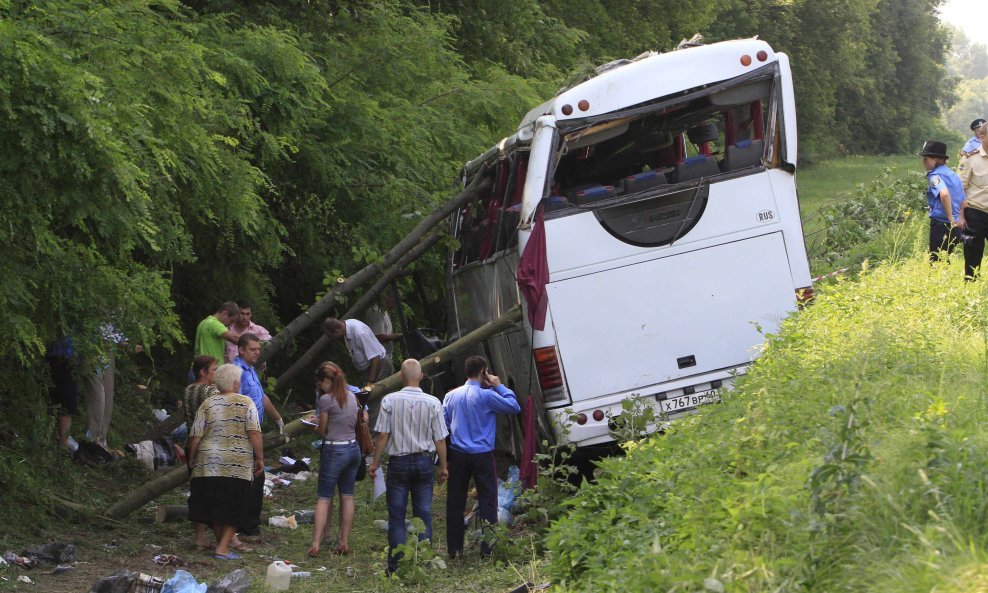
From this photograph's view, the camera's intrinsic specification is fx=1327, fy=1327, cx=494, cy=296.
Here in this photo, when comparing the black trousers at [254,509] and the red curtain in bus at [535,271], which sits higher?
the red curtain in bus at [535,271]

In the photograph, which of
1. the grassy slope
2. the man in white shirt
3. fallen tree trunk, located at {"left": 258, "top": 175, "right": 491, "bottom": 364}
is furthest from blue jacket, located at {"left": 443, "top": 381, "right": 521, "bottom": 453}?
the grassy slope

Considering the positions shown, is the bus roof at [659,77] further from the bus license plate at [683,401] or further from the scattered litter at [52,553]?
the scattered litter at [52,553]

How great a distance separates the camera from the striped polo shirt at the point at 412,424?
9.93 m

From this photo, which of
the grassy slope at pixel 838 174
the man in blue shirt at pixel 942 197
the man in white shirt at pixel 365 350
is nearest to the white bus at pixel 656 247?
the man in white shirt at pixel 365 350

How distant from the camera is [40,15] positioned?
9172 mm

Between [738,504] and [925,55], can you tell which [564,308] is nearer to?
[738,504]

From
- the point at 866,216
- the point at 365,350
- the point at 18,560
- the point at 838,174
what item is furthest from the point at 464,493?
the point at 838,174

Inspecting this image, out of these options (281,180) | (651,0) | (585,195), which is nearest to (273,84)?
(281,180)

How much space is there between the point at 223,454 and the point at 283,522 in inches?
68.1

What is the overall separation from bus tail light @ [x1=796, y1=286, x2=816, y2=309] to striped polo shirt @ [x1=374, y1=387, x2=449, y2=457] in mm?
3472

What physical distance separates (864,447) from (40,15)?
21.3 feet

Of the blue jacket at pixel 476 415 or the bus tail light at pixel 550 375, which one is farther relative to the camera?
the bus tail light at pixel 550 375

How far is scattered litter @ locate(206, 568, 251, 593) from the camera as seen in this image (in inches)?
345

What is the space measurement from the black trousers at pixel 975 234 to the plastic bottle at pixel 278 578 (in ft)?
24.2
